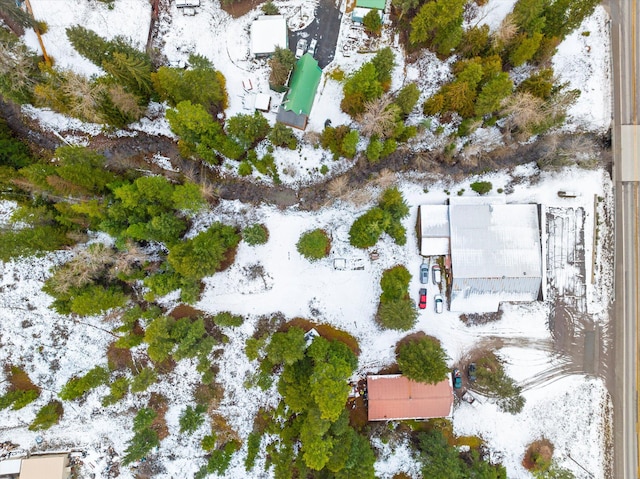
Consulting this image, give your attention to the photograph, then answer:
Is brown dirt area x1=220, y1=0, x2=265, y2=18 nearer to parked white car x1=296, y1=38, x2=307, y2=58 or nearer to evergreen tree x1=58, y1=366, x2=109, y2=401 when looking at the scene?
parked white car x1=296, y1=38, x2=307, y2=58

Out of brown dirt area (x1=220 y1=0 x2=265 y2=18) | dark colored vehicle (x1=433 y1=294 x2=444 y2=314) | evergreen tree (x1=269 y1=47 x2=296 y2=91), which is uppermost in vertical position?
brown dirt area (x1=220 y1=0 x2=265 y2=18)

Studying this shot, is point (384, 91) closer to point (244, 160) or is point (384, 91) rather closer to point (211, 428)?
point (244, 160)

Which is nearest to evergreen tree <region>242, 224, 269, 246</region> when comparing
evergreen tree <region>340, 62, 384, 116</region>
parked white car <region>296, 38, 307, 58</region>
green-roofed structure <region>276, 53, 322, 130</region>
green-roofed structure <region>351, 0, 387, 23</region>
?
green-roofed structure <region>276, 53, 322, 130</region>

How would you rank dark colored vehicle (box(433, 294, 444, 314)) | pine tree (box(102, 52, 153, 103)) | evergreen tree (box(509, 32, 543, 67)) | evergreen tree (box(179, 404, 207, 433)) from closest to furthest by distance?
1. pine tree (box(102, 52, 153, 103))
2. evergreen tree (box(509, 32, 543, 67))
3. evergreen tree (box(179, 404, 207, 433))
4. dark colored vehicle (box(433, 294, 444, 314))

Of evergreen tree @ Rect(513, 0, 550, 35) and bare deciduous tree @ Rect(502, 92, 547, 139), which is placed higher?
evergreen tree @ Rect(513, 0, 550, 35)

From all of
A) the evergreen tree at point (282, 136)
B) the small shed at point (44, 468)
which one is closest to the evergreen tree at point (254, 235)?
the evergreen tree at point (282, 136)

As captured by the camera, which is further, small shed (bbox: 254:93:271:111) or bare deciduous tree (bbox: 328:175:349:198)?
small shed (bbox: 254:93:271:111)
